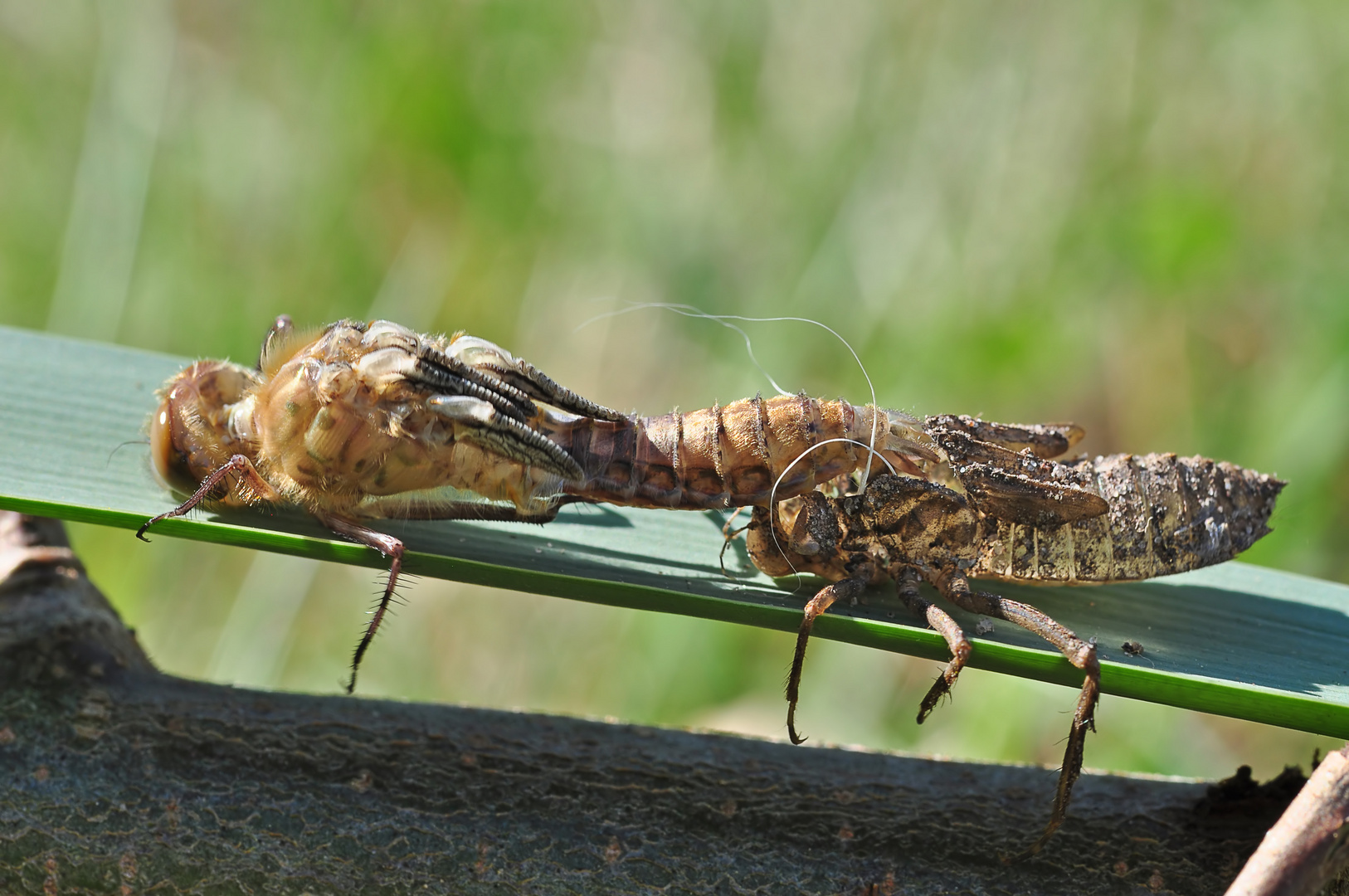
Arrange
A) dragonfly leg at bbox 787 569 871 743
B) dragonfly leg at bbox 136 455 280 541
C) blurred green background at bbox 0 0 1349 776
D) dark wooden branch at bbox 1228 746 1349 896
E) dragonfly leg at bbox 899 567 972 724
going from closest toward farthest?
dark wooden branch at bbox 1228 746 1349 896 → dragonfly leg at bbox 899 567 972 724 → dragonfly leg at bbox 787 569 871 743 → dragonfly leg at bbox 136 455 280 541 → blurred green background at bbox 0 0 1349 776

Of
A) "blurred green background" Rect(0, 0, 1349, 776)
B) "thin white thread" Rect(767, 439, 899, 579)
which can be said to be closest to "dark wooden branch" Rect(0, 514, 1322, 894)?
"thin white thread" Rect(767, 439, 899, 579)

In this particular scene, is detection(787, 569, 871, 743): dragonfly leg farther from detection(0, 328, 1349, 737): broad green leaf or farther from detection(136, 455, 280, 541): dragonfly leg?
detection(136, 455, 280, 541): dragonfly leg

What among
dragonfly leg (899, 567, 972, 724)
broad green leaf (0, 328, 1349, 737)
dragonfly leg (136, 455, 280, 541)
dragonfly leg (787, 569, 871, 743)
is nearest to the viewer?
broad green leaf (0, 328, 1349, 737)

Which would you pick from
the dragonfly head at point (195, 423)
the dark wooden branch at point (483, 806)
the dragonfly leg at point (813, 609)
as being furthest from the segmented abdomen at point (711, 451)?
the dragonfly head at point (195, 423)

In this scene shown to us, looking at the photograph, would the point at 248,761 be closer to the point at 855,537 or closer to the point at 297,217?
the point at 855,537

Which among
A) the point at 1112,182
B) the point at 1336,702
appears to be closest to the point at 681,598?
the point at 1336,702

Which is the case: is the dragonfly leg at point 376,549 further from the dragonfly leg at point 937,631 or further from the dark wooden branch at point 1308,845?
the dark wooden branch at point 1308,845
